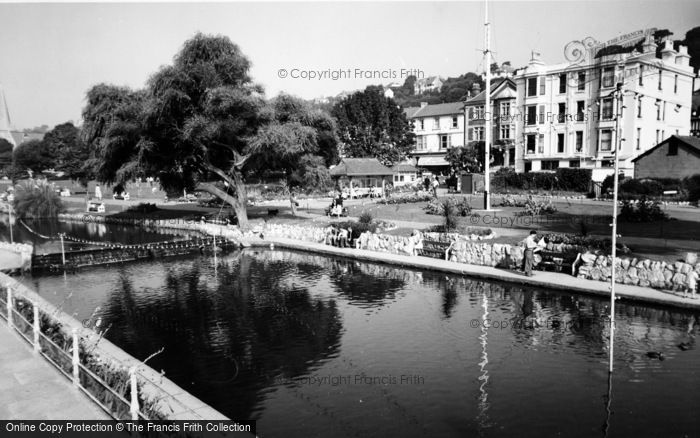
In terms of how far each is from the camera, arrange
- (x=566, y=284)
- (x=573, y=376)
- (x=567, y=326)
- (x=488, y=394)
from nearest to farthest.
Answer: (x=488, y=394), (x=573, y=376), (x=567, y=326), (x=566, y=284)

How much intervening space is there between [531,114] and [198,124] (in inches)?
1769

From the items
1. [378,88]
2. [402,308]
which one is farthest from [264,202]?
[402,308]

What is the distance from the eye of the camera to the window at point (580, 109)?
61688 millimetres

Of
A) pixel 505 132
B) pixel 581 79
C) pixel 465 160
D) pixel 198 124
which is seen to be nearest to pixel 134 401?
pixel 198 124

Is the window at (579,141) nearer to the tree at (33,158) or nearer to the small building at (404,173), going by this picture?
the small building at (404,173)

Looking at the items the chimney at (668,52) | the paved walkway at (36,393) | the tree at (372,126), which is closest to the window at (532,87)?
the chimney at (668,52)

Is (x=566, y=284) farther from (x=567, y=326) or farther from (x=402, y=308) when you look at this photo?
(x=402, y=308)

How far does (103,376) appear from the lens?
1127 cm

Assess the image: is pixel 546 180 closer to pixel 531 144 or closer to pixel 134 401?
pixel 531 144

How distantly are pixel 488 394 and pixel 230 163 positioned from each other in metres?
34.5

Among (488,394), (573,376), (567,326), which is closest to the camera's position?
(488,394)

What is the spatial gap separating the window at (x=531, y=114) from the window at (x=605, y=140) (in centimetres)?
851

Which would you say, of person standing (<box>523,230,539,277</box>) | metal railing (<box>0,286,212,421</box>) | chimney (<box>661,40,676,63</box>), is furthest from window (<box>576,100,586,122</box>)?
metal railing (<box>0,286,212,421</box>)

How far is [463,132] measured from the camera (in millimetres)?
86625
